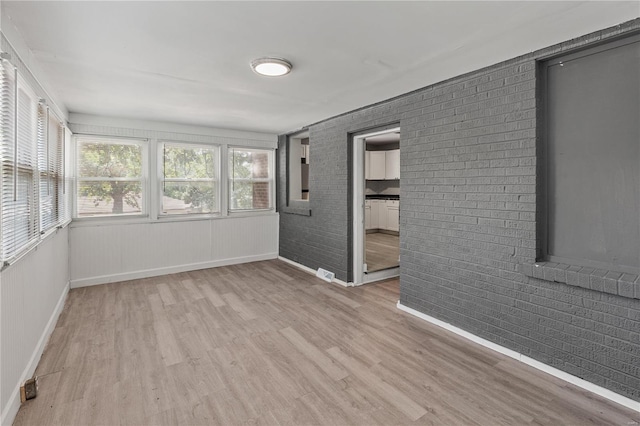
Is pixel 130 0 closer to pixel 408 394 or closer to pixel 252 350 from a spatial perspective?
pixel 252 350

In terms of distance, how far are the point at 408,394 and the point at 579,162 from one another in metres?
2.06

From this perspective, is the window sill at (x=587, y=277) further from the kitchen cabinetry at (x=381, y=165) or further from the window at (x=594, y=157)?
the kitchen cabinetry at (x=381, y=165)

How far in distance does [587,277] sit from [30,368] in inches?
157

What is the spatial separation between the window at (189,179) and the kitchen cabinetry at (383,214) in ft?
14.0

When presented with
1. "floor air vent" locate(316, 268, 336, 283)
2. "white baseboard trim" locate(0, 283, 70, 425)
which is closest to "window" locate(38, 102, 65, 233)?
"white baseboard trim" locate(0, 283, 70, 425)

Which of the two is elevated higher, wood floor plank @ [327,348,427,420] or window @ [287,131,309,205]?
window @ [287,131,309,205]

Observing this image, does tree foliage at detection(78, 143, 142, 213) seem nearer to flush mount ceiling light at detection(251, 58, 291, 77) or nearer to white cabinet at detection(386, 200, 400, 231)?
flush mount ceiling light at detection(251, 58, 291, 77)

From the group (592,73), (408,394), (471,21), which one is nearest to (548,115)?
(592,73)

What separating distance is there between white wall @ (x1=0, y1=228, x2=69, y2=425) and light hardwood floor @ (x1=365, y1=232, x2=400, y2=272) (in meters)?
3.86

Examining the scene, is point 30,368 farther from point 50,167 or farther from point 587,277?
point 587,277

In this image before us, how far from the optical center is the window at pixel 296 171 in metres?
6.05

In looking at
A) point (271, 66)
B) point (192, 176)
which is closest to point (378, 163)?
point (192, 176)

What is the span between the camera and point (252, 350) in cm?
Answer: 276

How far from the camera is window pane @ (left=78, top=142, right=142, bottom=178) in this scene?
455 centimetres
